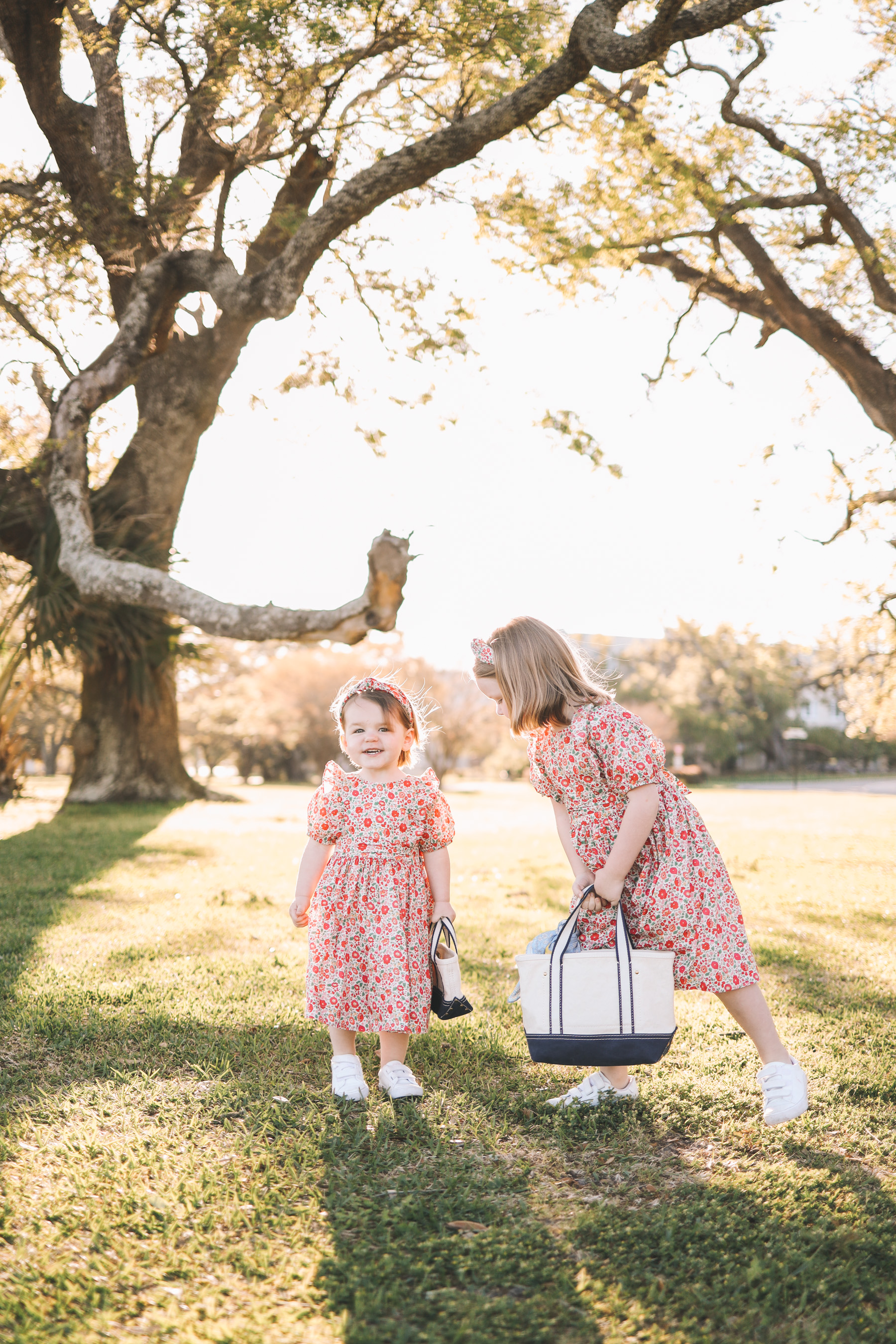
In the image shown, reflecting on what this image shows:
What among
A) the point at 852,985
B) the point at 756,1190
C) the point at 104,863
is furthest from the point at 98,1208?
the point at 104,863

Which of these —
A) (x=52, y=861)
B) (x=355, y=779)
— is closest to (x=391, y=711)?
(x=355, y=779)

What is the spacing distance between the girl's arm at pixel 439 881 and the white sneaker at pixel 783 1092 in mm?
1066

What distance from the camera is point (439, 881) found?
3.20 meters

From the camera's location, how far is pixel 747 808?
19.5 metres

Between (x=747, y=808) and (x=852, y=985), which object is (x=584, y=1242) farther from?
(x=747, y=808)

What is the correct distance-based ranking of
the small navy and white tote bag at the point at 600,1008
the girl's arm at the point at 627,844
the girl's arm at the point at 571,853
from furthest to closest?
the girl's arm at the point at 571,853, the girl's arm at the point at 627,844, the small navy and white tote bag at the point at 600,1008

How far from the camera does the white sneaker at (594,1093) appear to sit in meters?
2.94

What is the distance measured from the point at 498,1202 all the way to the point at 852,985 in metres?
2.62

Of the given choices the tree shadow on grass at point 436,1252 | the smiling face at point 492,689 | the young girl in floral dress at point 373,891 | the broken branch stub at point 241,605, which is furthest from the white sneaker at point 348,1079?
the broken branch stub at point 241,605

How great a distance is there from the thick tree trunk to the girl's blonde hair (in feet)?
31.6

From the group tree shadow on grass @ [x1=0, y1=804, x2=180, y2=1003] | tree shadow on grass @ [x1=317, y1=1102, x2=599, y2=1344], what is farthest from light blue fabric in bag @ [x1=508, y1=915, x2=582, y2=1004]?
tree shadow on grass @ [x1=0, y1=804, x2=180, y2=1003]

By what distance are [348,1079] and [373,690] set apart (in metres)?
1.26

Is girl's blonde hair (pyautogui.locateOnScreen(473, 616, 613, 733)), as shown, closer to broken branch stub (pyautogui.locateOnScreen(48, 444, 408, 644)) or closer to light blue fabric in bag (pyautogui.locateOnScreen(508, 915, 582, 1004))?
light blue fabric in bag (pyautogui.locateOnScreen(508, 915, 582, 1004))

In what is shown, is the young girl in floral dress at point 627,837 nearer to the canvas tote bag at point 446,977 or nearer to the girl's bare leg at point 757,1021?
the girl's bare leg at point 757,1021
